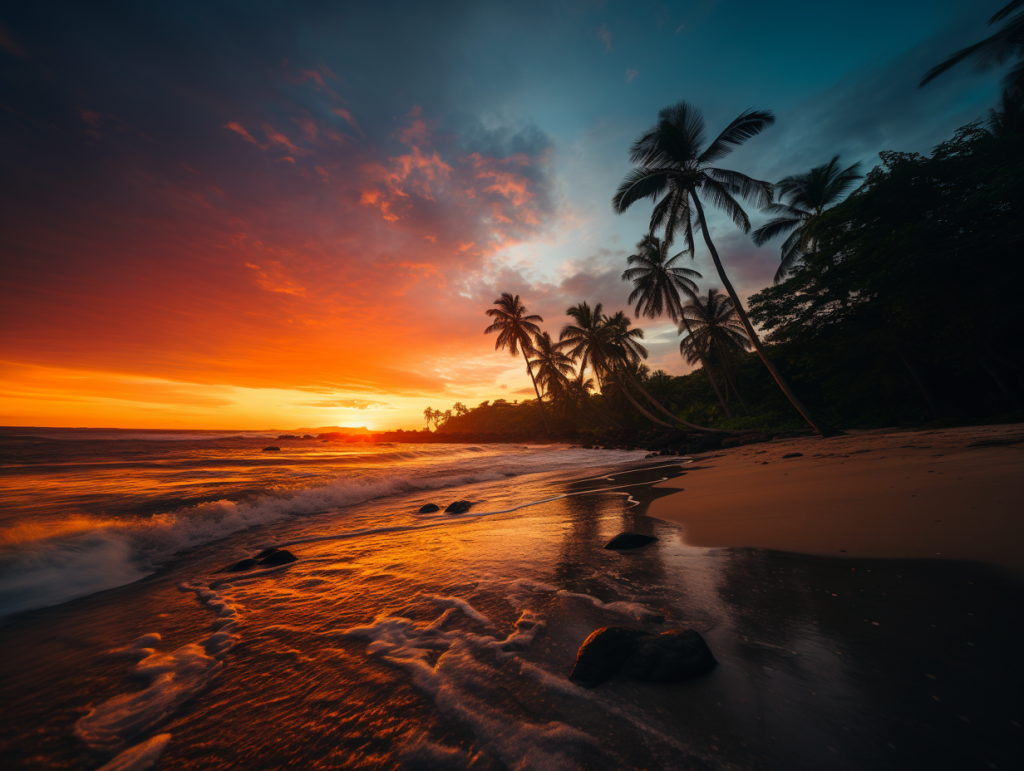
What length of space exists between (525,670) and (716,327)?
31.3m

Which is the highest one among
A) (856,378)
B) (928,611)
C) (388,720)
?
(856,378)

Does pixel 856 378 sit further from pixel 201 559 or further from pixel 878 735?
pixel 201 559

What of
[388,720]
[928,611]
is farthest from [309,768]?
[928,611]

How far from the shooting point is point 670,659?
177cm

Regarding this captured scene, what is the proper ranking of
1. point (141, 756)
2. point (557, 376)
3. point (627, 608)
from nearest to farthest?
point (141, 756) → point (627, 608) → point (557, 376)

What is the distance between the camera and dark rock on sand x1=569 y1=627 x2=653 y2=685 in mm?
1786

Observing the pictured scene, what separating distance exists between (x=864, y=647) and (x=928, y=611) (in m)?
0.58

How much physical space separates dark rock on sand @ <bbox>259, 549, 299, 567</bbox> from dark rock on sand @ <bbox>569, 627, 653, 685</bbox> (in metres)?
4.01

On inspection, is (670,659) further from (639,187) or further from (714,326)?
(714,326)

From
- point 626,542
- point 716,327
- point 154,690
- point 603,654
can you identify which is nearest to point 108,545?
point 154,690

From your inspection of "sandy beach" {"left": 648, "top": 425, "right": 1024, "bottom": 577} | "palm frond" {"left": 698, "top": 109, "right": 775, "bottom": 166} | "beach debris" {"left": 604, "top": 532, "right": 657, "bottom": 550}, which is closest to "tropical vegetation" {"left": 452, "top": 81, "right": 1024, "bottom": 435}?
"palm frond" {"left": 698, "top": 109, "right": 775, "bottom": 166}

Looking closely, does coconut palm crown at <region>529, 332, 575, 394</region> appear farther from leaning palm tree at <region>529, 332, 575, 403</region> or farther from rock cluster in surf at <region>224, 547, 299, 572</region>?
rock cluster in surf at <region>224, 547, 299, 572</region>

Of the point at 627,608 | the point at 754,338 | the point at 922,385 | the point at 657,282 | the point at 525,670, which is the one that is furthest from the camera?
the point at 657,282

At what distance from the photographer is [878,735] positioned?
1.29 m
